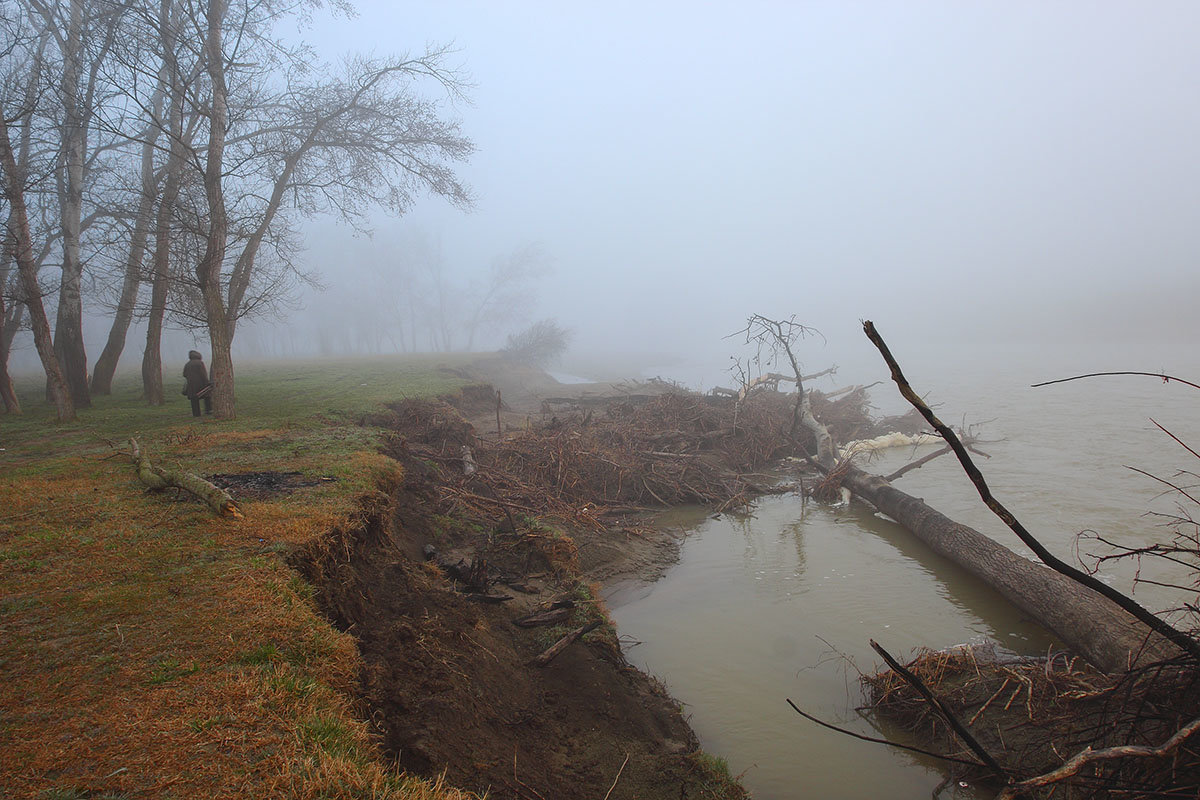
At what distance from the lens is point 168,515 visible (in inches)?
209

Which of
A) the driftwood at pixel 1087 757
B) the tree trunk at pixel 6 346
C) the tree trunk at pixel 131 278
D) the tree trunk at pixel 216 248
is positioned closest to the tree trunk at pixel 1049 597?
the driftwood at pixel 1087 757

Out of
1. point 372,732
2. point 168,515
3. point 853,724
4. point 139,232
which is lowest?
point 853,724

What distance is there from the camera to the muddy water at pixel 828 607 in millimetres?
4484

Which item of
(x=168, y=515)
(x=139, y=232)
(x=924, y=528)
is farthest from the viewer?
(x=139, y=232)

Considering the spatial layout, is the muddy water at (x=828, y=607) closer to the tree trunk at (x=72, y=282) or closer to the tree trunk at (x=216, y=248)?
the tree trunk at (x=216, y=248)

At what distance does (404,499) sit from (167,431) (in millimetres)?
5152

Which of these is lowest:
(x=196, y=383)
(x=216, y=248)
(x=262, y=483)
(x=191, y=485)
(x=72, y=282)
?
(x=262, y=483)

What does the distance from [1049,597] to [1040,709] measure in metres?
2.37

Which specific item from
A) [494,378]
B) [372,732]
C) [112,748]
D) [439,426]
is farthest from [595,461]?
[494,378]

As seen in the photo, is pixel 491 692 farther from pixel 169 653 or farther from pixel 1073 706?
pixel 1073 706

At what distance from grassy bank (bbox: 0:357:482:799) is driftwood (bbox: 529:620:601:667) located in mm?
1602

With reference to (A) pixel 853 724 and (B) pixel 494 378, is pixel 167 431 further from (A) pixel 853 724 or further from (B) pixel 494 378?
(B) pixel 494 378

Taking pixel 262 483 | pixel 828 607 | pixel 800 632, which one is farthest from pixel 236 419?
pixel 828 607

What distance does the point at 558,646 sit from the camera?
484 centimetres
